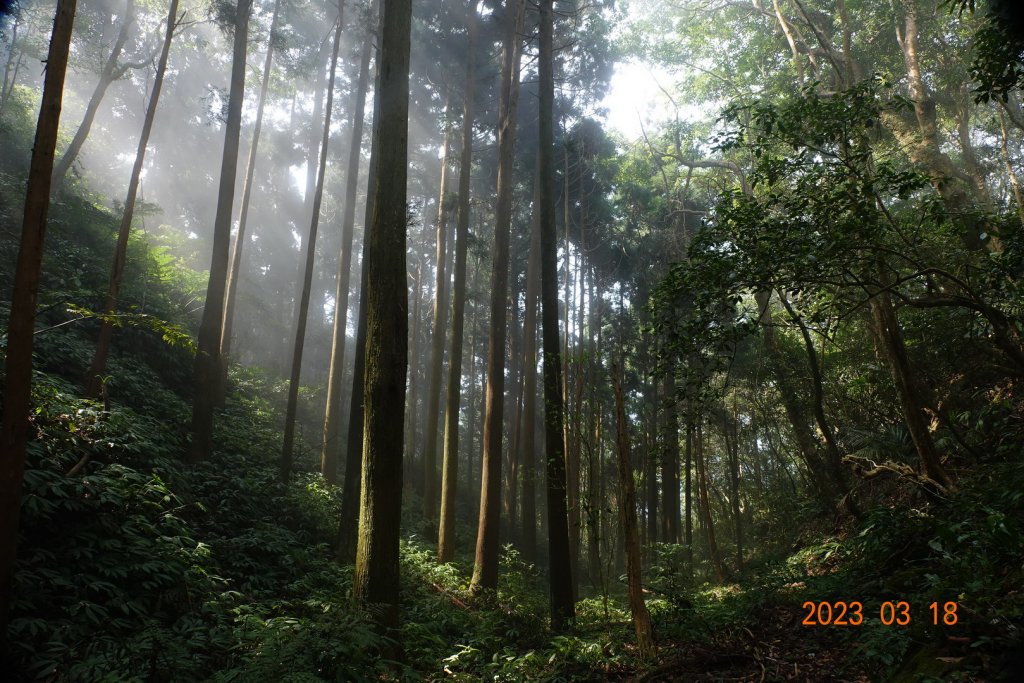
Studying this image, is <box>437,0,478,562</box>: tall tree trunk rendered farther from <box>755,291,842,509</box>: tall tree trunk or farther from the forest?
<box>755,291,842,509</box>: tall tree trunk

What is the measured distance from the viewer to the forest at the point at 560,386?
14.5 feet

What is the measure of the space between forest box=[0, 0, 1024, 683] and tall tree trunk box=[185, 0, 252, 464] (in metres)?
0.06

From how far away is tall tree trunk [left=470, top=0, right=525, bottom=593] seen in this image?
9.93 m

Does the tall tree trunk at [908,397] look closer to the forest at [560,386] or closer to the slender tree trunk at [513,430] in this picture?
the forest at [560,386]

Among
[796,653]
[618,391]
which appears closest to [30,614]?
[618,391]

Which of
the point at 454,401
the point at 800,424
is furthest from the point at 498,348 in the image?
the point at 800,424

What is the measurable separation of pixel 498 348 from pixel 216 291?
5606 mm

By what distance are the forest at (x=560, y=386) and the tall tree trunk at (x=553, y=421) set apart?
0.06 metres

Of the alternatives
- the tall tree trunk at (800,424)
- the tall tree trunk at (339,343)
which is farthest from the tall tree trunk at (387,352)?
the tall tree trunk at (800,424)

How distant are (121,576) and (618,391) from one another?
5260mm

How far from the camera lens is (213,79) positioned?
104 ft
